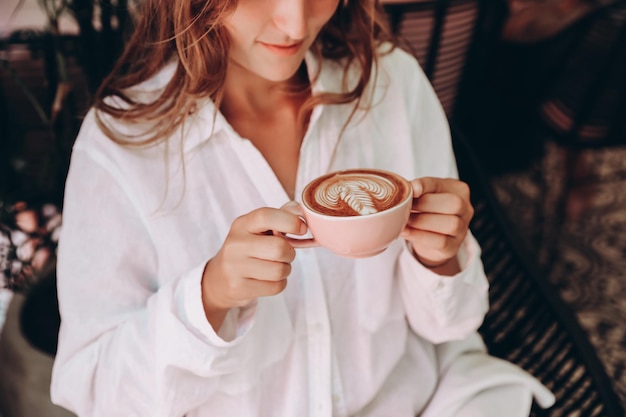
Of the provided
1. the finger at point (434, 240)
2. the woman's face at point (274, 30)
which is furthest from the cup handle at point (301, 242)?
the woman's face at point (274, 30)

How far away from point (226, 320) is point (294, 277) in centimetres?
15

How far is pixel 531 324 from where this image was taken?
4.27 ft

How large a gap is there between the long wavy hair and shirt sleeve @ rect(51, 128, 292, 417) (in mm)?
72

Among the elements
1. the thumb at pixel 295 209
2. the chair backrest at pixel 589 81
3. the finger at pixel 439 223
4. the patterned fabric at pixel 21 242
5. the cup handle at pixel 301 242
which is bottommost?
the chair backrest at pixel 589 81

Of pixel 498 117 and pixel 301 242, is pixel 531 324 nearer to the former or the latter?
pixel 301 242

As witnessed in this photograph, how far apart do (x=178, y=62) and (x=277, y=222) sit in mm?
380

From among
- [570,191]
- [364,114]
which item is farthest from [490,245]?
[570,191]

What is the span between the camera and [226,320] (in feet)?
3.25

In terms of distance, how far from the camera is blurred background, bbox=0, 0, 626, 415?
51.9 inches

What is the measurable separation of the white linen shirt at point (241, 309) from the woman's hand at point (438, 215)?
5.6 inches

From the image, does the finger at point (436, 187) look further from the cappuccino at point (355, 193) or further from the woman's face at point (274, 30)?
the woman's face at point (274, 30)

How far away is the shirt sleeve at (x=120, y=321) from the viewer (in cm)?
97

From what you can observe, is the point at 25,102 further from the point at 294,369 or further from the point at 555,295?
the point at 555,295

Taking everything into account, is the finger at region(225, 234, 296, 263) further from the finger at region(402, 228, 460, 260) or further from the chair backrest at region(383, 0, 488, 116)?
the chair backrest at region(383, 0, 488, 116)
